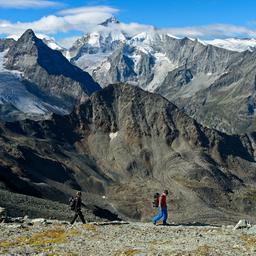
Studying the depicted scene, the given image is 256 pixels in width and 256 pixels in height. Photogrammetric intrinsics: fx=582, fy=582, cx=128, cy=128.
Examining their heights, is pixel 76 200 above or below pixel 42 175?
above

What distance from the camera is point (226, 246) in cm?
3244

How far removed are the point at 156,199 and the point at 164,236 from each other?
9.30 metres

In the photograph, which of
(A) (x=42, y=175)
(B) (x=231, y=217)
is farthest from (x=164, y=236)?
(A) (x=42, y=175)

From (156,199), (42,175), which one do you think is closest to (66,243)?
(156,199)

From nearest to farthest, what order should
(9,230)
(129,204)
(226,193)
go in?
(9,230) < (129,204) < (226,193)

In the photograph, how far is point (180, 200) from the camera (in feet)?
593

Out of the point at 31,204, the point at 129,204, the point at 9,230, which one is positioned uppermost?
the point at 9,230

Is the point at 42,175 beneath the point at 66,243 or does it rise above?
beneath

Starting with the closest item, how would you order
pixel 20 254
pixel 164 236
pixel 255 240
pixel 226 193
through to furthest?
pixel 20 254
pixel 255 240
pixel 164 236
pixel 226 193

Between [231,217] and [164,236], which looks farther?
[231,217]

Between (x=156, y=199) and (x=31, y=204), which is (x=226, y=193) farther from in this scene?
(x=156, y=199)

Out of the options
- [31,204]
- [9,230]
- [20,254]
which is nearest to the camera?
[20,254]

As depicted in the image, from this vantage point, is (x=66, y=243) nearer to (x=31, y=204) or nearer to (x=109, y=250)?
(x=109, y=250)

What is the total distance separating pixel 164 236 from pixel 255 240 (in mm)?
6189
